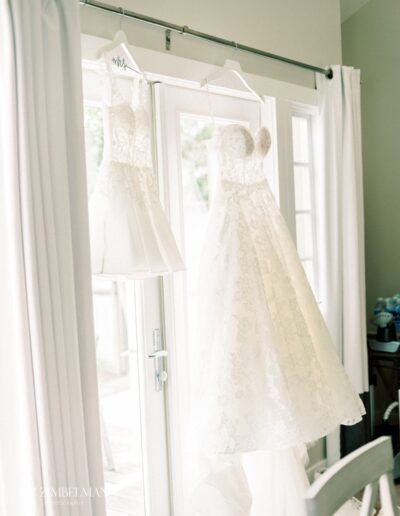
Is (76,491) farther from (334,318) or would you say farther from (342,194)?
(342,194)

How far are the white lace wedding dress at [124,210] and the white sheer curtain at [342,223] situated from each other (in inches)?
53.9

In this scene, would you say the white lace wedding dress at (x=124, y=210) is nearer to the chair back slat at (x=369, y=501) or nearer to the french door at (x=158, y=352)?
the french door at (x=158, y=352)

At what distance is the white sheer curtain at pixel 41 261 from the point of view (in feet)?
5.26

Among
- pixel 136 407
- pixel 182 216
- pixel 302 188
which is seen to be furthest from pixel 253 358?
pixel 302 188

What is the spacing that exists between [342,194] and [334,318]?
67 centimetres

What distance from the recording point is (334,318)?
10.2ft

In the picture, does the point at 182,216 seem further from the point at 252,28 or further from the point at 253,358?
the point at 252,28

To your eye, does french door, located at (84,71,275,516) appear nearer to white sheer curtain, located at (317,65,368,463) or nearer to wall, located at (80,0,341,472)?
wall, located at (80,0,341,472)

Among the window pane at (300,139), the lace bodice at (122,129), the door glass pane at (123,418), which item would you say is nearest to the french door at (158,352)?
the door glass pane at (123,418)

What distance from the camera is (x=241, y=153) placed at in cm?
224

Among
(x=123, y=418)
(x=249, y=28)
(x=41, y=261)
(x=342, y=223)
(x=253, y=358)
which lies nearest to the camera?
(x=41, y=261)

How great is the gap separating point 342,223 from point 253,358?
1.35 metres

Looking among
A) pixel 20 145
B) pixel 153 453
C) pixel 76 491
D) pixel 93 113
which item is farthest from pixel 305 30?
pixel 76 491

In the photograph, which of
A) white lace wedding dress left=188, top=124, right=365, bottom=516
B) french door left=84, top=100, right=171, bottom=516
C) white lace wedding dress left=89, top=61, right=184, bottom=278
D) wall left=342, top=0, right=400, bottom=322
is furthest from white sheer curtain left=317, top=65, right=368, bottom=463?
white lace wedding dress left=89, top=61, right=184, bottom=278
